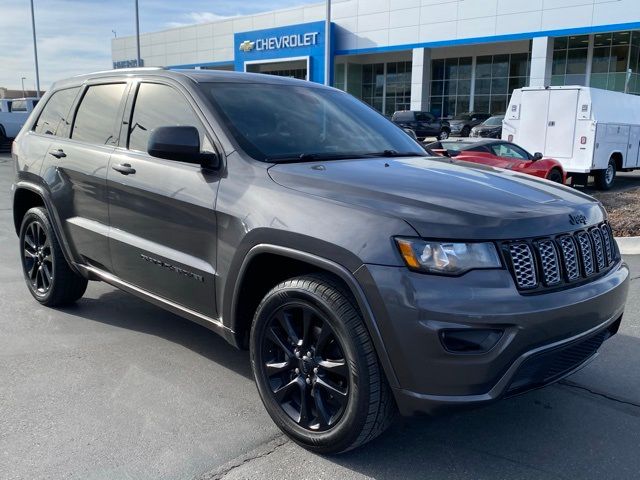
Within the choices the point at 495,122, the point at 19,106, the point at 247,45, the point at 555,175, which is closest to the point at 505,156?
the point at 555,175

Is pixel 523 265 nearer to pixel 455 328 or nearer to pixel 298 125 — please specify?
pixel 455 328

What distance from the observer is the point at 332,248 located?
2.76 metres

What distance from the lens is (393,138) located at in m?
4.37

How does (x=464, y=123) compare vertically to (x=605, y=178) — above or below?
above

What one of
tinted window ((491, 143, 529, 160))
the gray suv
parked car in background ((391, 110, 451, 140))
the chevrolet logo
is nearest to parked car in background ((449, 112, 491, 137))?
parked car in background ((391, 110, 451, 140))

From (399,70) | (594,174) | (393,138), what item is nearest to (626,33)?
(399,70)

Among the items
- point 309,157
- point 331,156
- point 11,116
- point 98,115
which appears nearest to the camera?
point 309,157

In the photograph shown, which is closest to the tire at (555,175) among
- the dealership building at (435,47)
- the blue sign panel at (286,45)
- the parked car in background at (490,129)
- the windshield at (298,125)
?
the windshield at (298,125)

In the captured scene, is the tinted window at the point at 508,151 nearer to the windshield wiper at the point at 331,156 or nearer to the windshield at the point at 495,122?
the windshield wiper at the point at 331,156

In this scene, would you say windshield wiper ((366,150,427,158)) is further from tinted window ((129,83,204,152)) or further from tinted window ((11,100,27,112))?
tinted window ((11,100,27,112))

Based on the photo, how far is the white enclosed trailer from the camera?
15305mm

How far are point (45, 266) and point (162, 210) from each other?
2055mm

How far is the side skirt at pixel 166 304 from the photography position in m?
3.43

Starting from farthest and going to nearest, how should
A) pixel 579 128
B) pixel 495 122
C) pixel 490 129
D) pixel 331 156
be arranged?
1. pixel 495 122
2. pixel 490 129
3. pixel 579 128
4. pixel 331 156
